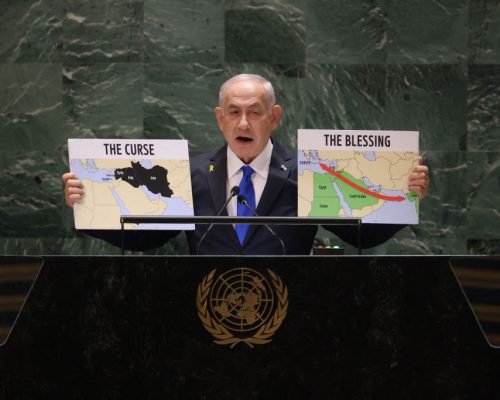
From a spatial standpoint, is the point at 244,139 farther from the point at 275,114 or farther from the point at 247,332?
the point at 247,332

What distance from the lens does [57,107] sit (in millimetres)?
5074

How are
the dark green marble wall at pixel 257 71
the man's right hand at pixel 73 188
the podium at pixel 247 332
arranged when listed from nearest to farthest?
the podium at pixel 247 332, the man's right hand at pixel 73 188, the dark green marble wall at pixel 257 71

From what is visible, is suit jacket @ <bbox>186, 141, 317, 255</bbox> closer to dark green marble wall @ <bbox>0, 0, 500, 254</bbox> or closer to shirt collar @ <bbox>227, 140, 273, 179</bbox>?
shirt collar @ <bbox>227, 140, 273, 179</bbox>

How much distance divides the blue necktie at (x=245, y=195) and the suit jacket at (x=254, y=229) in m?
0.06

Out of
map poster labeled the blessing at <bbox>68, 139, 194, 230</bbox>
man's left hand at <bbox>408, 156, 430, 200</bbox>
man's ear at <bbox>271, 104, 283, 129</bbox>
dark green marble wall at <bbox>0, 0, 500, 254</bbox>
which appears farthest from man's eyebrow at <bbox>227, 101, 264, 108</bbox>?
dark green marble wall at <bbox>0, 0, 500, 254</bbox>

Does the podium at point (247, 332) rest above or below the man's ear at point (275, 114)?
below

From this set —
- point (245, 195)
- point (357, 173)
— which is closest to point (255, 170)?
point (245, 195)

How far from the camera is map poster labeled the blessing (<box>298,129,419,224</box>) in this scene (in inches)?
123

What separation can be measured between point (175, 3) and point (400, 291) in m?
3.35

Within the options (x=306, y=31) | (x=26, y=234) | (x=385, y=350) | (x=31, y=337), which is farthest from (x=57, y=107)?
(x=385, y=350)

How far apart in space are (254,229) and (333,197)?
48 centimetres

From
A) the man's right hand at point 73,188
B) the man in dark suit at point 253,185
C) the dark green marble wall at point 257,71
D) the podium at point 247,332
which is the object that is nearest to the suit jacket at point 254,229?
the man in dark suit at point 253,185

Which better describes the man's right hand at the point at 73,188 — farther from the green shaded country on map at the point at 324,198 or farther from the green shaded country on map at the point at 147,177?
the green shaded country on map at the point at 324,198

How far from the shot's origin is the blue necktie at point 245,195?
3574 millimetres
